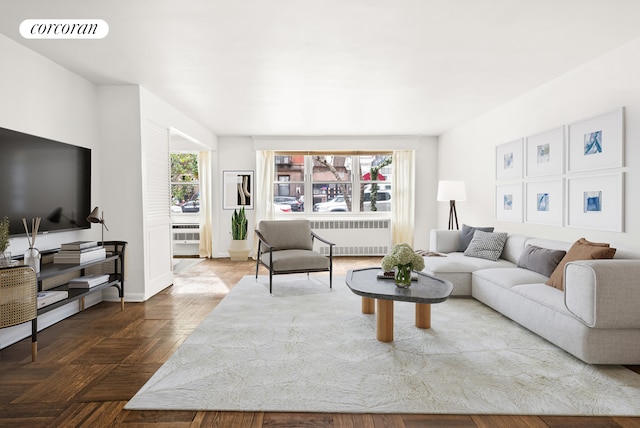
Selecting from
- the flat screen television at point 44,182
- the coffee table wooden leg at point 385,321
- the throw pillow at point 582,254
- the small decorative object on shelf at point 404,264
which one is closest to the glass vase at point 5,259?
the flat screen television at point 44,182

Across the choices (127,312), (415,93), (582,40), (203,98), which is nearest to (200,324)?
(127,312)

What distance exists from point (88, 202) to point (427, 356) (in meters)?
3.66

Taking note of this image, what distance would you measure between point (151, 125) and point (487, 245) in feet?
14.2

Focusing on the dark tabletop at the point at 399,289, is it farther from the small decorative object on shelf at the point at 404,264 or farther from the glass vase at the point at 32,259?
the glass vase at the point at 32,259

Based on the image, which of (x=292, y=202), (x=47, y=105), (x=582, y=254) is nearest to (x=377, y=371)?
(x=582, y=254)

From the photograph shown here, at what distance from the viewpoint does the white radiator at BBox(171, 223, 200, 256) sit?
Answer: 795cm

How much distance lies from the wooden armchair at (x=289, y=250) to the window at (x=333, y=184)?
260cm

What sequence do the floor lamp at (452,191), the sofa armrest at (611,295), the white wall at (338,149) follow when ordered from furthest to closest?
the white wall at (338,149) → the floor lamp at (452,191) → the sofa armrest at (611,295)

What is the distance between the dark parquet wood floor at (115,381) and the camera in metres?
1.94

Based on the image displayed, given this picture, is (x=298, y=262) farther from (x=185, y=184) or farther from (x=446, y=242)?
(x=185, y=184)

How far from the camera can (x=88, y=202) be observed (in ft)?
13.4

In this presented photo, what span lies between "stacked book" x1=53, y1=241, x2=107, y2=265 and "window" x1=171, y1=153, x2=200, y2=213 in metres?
4.64

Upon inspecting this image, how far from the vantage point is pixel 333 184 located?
316 inches

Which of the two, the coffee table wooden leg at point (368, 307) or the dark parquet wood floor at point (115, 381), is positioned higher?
the coffee table wooden leg at point (368, 307)
